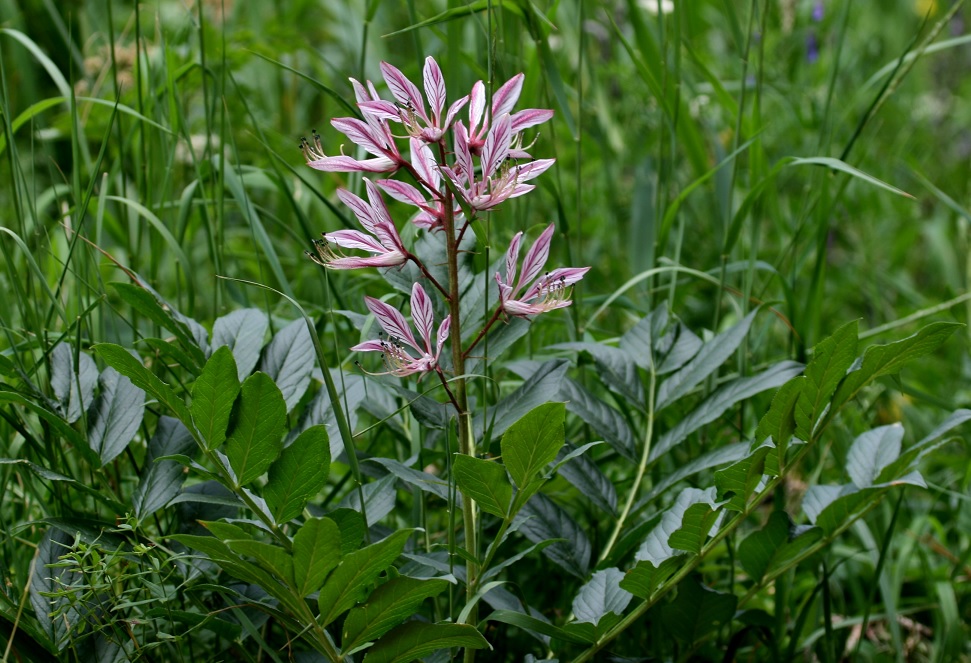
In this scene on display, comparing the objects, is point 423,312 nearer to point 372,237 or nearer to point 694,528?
point 372,237

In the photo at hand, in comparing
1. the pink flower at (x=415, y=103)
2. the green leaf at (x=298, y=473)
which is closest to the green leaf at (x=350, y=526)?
the green leaf at (x=298, y=473)

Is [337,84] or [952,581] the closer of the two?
[952,581]

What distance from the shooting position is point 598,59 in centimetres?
292

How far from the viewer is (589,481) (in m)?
1.07

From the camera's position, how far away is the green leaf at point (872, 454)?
104 centimetres

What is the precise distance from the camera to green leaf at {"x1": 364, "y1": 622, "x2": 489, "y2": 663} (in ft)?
2.70

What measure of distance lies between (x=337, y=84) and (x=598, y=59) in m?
0.87

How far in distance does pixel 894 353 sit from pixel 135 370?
26.6 inches

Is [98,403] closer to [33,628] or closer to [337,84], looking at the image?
[33,628]

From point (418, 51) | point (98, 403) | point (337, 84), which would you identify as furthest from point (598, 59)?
point (98, 403)

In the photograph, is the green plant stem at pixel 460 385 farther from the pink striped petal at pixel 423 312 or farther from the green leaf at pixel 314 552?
the green leaf at pixel 314 552

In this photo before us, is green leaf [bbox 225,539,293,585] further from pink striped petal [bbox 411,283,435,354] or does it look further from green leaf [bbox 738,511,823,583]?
green leaf [bbox 738,511,823,583]

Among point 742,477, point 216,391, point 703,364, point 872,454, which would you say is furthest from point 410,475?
point 872,454

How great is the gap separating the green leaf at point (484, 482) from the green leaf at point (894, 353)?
0.34m
